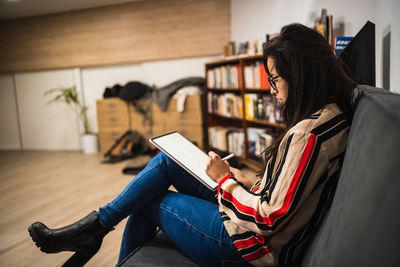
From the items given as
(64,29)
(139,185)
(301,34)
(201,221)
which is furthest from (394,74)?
(64,29)

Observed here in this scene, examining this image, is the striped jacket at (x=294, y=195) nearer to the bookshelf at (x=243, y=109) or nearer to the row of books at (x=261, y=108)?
the bookshelf at (x=243, y=109)

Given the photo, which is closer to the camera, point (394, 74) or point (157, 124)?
point (394, 74)

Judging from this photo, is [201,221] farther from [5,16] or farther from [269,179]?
[5,16]

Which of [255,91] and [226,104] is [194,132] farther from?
[255,91]

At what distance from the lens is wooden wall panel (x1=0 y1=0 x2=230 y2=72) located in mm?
4254

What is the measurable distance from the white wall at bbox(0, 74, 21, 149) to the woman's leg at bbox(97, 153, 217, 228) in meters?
5.30

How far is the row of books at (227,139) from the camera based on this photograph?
3.43 m

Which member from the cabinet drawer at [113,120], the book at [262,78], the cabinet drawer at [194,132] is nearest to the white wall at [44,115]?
the cabinet drawer at [113,120]

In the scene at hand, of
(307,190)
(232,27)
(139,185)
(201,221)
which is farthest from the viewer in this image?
(232,27)

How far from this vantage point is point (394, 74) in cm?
126

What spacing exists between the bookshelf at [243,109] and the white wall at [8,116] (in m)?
3.82

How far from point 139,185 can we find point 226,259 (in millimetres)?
441

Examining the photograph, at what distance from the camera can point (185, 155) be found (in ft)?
4.05

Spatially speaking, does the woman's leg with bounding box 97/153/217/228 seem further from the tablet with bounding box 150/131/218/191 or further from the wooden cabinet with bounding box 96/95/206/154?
the wooden cabinet with bounding box 96/95/206/154
